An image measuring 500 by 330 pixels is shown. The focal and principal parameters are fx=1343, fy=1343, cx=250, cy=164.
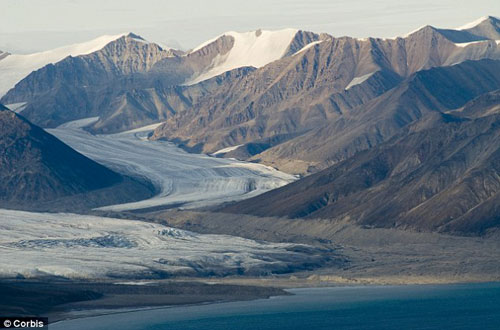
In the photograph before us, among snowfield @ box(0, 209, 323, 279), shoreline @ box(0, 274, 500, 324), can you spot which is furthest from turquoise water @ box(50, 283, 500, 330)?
snowfield @ box(0, 209, 323, 279)

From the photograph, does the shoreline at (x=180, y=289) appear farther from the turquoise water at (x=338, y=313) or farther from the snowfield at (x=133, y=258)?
the snowfield at (x=133, y=258)

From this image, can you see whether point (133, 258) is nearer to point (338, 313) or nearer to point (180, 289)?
point (180, 289)

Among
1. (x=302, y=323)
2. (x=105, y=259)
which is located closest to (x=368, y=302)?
(x=302, y=323)

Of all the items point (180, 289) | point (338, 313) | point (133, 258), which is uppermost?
point (133, 258)

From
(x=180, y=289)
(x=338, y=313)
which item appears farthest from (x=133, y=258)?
(x=338, y=313)

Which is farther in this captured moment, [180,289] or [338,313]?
[180,289]

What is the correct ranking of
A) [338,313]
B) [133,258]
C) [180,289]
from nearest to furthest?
[338,313] < [180,289] < [133,258]

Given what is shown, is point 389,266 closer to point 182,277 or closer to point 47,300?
point 182,277

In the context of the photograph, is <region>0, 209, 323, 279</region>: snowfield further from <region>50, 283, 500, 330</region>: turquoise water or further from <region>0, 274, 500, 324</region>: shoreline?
<region>50, 283, 500, 330</region>: turquoise water

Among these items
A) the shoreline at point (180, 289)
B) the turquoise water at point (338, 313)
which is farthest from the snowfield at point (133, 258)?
the turquoise water at point (338, 313)
